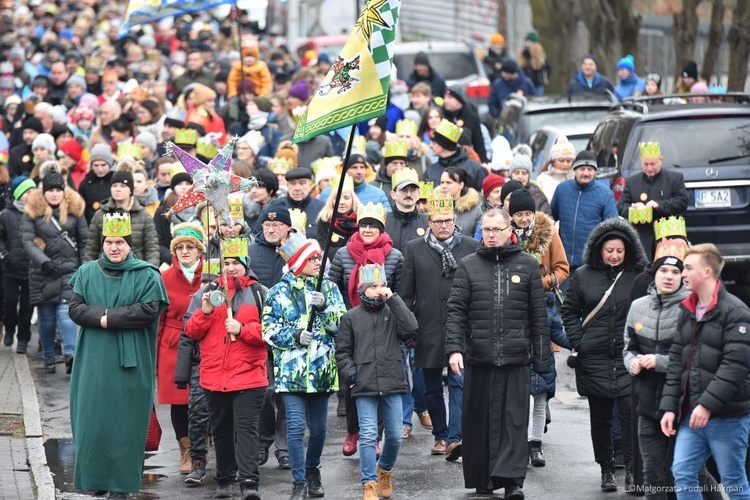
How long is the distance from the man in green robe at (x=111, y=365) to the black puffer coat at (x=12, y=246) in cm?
614

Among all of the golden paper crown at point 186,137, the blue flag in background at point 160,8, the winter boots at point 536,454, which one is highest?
the blue flag in background at point 160,8

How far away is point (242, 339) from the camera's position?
10922 millimetres

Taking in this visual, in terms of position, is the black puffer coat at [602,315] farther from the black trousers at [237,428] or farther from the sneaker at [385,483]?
the black trousers at [237,428]

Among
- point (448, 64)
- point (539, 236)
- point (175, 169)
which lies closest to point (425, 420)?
point (539, 236)

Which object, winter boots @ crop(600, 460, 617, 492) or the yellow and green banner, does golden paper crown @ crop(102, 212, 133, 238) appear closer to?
the yellow and green banner

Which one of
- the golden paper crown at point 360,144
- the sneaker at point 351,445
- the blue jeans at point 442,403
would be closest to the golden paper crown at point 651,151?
the golden paper crown at point 360,144

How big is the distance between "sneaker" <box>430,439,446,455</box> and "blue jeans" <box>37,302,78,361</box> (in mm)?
4812

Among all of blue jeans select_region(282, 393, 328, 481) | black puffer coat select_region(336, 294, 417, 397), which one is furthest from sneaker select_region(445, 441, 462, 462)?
blue jeans select_region(282, 393, 328, 481)

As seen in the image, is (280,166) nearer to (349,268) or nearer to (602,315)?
(349,268)

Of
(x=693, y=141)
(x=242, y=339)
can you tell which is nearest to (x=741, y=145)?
(x=693, y=141)

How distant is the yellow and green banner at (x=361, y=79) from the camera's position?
35.7ft

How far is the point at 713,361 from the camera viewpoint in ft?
29.3

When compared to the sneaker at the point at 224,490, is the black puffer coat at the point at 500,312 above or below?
above

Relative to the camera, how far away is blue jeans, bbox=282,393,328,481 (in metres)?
10.8
